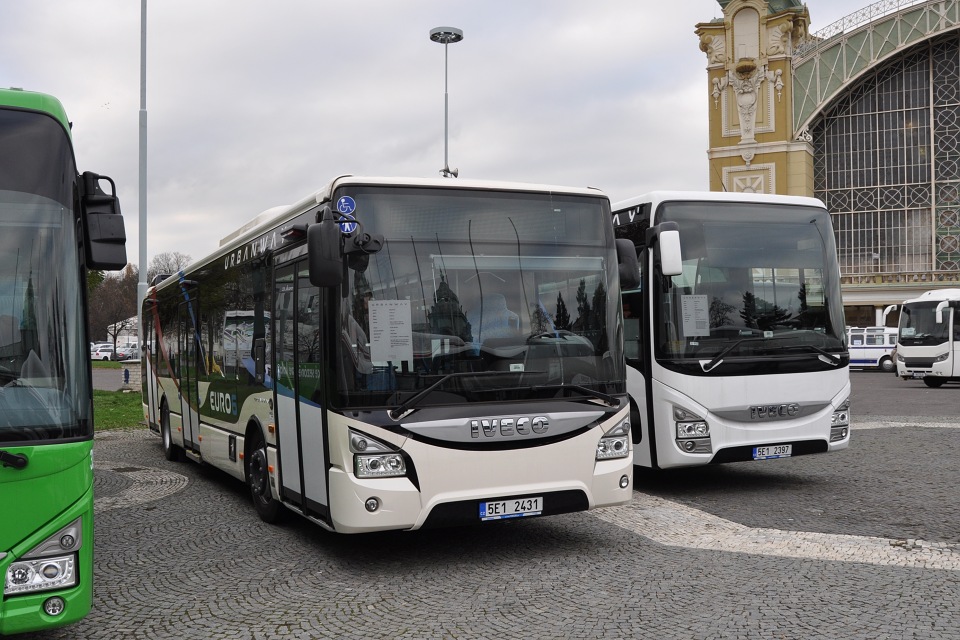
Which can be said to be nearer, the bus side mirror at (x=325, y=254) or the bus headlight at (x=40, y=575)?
the bus headlight at (x=40, y=575)

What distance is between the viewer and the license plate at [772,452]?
941 cm

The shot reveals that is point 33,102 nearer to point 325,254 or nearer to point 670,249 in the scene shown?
point 325,254

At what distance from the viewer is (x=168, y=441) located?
1338cm

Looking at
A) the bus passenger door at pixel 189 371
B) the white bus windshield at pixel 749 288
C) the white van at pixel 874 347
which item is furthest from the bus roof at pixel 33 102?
the white van at pixel 874 347

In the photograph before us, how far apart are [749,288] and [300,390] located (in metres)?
4.65

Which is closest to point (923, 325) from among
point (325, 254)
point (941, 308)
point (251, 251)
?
point (941, 308)

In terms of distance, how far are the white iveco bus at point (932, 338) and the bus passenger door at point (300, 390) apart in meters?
26.4

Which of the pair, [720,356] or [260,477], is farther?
[720,356]

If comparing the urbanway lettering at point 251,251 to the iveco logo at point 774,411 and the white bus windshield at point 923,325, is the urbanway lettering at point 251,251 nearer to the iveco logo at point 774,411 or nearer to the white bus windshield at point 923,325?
the iveco logo at point 774,411

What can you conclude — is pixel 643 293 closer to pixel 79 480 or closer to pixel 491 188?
pixel 491 188

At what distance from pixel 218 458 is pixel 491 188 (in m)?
4.82

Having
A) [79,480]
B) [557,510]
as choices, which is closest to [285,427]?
[557,510]

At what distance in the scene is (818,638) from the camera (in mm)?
5012

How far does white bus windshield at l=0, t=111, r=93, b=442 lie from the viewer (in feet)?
15.0
